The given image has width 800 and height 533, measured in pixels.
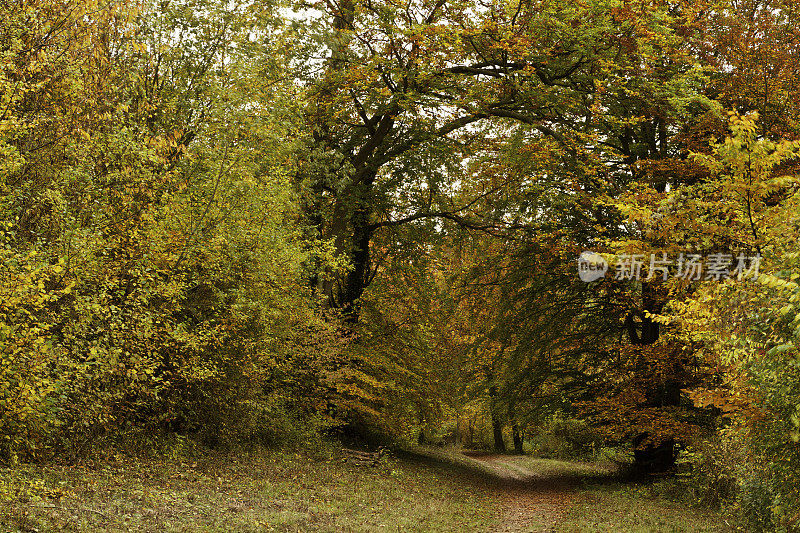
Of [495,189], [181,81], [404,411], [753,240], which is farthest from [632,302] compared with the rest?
[181,81]

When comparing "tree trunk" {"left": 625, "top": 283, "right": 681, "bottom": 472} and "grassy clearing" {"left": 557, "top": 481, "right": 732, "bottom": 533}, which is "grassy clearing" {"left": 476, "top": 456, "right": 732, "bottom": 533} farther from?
"tree trunk" {"left": 625, "top": 283, "right": 681, "bottom": 472}

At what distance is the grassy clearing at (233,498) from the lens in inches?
291

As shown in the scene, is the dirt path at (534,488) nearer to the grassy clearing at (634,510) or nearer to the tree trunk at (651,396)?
the grassy clearing at (634,510)

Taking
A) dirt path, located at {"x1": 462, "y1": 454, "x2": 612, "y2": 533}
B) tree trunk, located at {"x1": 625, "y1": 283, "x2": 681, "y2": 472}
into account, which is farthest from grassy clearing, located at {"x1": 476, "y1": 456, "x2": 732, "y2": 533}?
tree trunk, located at {"x1": 625, "y1": 283, "x2": 681, "y2": 472}

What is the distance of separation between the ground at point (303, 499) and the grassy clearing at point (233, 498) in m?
0.02

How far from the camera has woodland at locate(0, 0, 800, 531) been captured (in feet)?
27.1

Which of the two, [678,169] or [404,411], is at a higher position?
[678,169]

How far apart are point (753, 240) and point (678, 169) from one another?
7.54 m

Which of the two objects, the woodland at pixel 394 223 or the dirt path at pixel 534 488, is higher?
the woodland at pixel 394 223

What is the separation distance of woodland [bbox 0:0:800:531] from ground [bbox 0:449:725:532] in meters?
0.78

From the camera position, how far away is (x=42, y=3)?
31.8 feet

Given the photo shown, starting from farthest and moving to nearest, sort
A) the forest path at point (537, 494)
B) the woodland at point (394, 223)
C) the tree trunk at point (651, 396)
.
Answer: the tree trunk at point (651, 396), the forest path at point (537, 494), the woodland at point (394, 223)

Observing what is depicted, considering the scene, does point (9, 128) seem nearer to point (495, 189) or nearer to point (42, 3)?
point (42, 3)

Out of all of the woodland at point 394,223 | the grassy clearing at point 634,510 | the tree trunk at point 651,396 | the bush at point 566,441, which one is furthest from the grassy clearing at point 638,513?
the bush at point 566,441
